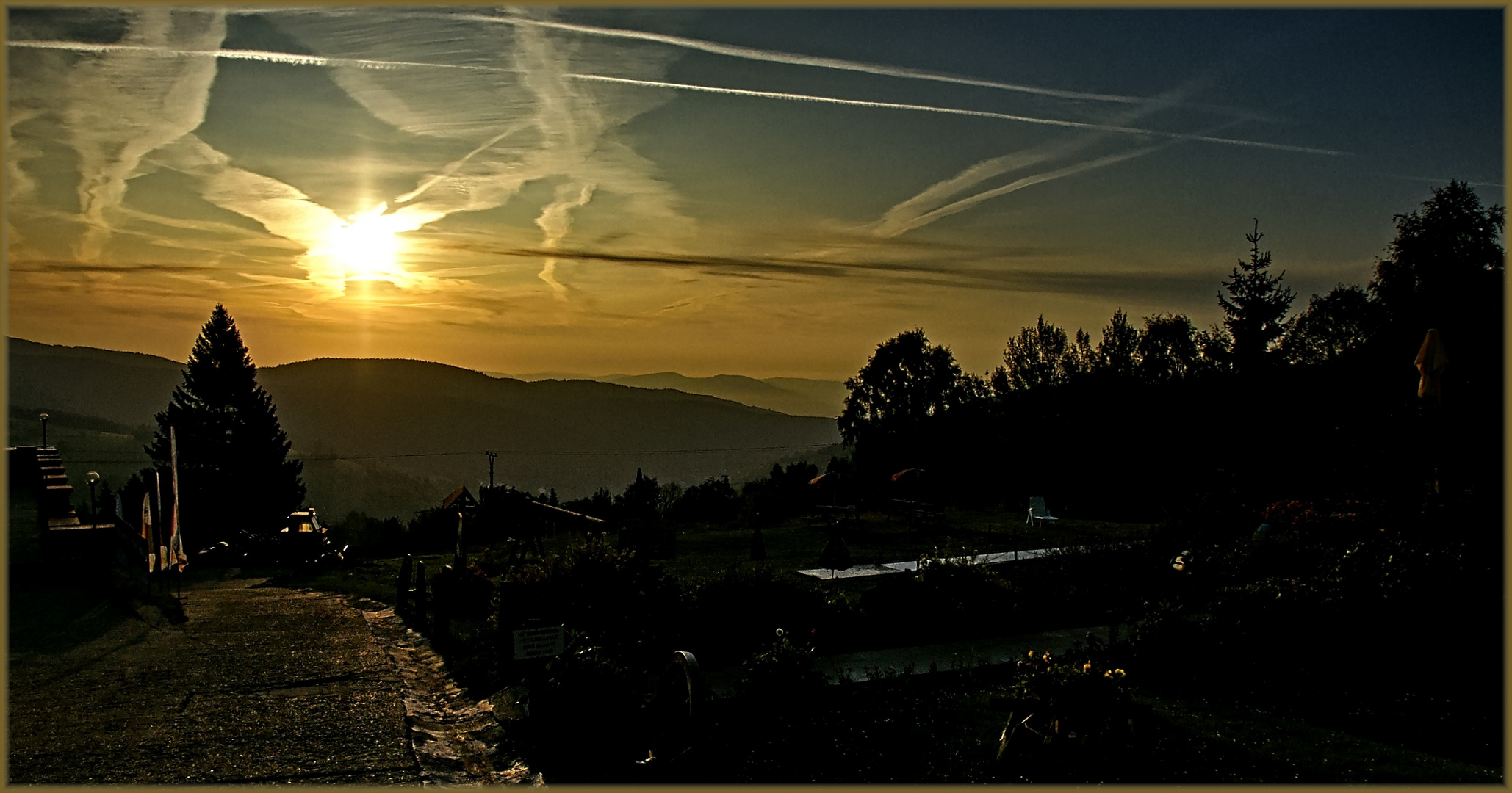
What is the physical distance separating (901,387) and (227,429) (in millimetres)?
35360

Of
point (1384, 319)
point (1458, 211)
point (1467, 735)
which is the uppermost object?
point (1458, 211)

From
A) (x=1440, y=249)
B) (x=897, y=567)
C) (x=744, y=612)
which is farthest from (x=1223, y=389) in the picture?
(x=744, y=612)

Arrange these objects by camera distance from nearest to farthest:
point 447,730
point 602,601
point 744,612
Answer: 1. point 447,730
2. point 602,601
3. point 744,612

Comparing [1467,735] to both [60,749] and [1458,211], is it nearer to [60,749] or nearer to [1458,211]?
[60,749]

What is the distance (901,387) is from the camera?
5372 cm

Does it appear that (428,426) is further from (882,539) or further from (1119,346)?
(882,539)

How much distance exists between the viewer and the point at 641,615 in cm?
1016

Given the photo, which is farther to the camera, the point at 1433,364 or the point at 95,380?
the point at 95,380

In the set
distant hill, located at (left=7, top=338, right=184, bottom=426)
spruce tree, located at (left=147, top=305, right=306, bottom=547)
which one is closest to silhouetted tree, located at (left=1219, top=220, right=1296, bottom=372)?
spruce tree, located at (left=147, top=305, right=306, bottom=547)

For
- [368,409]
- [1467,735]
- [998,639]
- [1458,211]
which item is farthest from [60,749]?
[368,409]

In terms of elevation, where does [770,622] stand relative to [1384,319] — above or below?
below

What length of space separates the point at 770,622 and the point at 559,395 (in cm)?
14594

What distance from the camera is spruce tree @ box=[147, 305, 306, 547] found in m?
47.9

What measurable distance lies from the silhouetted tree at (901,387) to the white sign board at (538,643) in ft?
148
